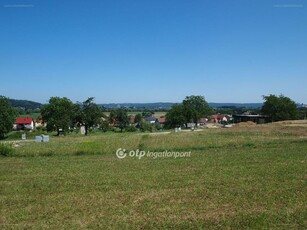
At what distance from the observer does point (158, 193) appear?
479 inches

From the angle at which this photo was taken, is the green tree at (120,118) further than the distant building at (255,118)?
Yes

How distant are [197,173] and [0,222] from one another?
30.9 feet

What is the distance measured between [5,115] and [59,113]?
11.7m

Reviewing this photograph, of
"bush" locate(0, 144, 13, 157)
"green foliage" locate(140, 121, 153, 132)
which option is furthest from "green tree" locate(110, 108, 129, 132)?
"bush" locate(0, 144, 13, 157)

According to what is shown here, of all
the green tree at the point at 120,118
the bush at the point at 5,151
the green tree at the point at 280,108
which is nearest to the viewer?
the bush at the point at 5,151

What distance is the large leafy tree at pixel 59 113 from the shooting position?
6738 cm

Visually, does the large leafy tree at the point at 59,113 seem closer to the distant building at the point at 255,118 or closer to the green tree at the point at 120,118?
the green tree at the point at 120,118

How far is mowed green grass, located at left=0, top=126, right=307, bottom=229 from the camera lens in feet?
30.1

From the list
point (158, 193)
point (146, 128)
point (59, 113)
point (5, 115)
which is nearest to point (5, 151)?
point (158, 193)

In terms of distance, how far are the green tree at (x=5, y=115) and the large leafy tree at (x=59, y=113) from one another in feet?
26.7

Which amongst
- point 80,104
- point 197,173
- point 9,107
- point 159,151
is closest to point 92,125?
point 80,104

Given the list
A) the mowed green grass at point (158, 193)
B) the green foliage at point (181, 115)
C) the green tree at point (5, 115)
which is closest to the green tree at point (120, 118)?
the green foliage at point (181, 115)

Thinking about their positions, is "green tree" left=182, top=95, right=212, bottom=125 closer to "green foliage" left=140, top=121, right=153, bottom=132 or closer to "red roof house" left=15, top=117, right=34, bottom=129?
"green foliage" left=140, top=121, right=153, bottom=132

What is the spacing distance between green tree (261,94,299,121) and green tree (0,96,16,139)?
208 feet
